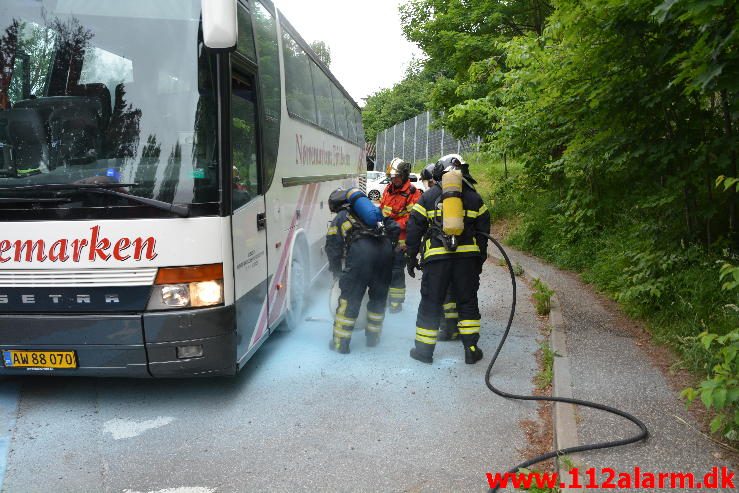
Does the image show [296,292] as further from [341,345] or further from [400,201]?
[400,201]

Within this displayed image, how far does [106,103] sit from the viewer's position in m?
3.97

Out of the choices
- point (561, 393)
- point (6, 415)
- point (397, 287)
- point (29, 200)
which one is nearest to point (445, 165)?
point (397, 287)

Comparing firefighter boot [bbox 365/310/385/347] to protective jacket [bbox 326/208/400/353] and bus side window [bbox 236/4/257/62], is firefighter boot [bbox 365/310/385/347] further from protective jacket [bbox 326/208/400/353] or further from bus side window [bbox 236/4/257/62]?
bus side window [bbox 236/4/257/62]

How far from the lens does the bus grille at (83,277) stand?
12.9 feet

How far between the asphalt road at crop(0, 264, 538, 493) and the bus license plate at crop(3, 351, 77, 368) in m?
0.45

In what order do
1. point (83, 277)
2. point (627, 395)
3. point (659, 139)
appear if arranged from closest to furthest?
1. point (83, 277)
2. point (627, 395)
3. point (659, 139)

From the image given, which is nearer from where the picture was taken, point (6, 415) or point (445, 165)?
point (6, 415)

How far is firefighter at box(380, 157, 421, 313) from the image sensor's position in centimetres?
732

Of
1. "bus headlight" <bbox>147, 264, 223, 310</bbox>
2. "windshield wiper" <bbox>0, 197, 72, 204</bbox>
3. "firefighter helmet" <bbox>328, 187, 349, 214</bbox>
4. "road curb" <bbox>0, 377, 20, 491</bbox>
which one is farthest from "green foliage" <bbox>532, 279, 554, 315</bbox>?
"road curb" <bbox>0, 377, 20, 491</bbox>

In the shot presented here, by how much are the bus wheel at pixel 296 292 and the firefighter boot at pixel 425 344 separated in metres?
1.40

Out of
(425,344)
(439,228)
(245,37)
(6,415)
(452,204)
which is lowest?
(6,415)

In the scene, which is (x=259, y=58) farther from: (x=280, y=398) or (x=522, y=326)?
(x=522, y=326)

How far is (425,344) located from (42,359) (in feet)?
10.1

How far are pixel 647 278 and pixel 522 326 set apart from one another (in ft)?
4.76
